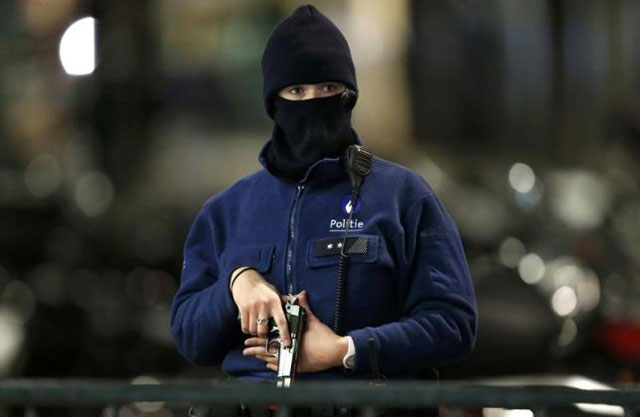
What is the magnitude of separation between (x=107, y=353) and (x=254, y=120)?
2414 mm

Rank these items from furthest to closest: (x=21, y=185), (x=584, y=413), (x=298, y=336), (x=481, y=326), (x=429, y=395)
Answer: (x=21, y=185)
(x=481, y=326)
(x=584, y=413)
(x=298, y=336)
(x=429, y=395)

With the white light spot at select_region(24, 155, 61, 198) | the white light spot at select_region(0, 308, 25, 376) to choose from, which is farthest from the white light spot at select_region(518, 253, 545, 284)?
the white light spot at select_region(24, 155, 61, 198)

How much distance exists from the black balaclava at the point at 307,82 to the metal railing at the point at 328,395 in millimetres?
571

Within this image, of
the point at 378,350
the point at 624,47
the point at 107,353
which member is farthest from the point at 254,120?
the point at 378,350

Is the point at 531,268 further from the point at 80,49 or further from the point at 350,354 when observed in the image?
the point at 350,354

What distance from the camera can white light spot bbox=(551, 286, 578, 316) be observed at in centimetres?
953

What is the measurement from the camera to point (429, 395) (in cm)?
289

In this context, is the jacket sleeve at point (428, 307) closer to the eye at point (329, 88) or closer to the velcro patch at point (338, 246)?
the velcro patch at point (338, 246)

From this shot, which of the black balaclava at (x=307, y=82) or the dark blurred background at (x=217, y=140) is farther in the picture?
the dark blurred background at (x=217, y=140)

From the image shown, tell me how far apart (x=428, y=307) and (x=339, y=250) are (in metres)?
0.24

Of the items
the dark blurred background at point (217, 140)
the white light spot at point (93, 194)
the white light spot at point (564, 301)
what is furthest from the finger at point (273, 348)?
the white light spot at point (93, 194)

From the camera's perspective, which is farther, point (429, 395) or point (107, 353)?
point (107, 353)

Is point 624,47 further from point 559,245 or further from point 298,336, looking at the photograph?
point 298,336

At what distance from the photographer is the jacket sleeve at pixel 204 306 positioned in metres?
3.28
